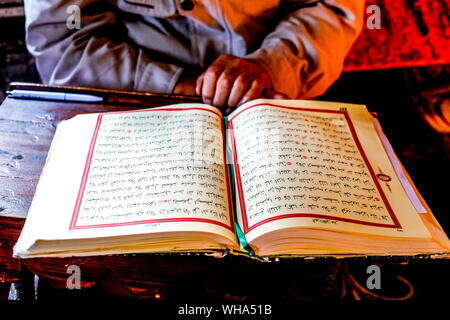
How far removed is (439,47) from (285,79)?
3.64 feet

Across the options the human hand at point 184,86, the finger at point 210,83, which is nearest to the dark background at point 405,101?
the finger at point 210,83

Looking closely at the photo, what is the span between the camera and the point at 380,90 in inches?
65.8

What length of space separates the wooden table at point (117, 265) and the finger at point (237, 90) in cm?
32

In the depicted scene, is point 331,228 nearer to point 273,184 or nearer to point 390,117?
point 273,184

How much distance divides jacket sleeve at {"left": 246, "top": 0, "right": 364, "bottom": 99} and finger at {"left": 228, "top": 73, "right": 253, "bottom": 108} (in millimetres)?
266

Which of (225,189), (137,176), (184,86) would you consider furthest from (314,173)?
(184,86)

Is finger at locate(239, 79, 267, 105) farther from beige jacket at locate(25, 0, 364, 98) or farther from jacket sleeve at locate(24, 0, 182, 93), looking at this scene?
jacket sleeve at locate(24, 0, 182, 93)

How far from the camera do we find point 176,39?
146 centimetres

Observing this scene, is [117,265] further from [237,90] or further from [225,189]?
[237,90]

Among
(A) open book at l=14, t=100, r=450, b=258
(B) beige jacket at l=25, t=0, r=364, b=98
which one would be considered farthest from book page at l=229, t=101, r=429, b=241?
(B) beige jacket at l=25, t=0, r=364, b=98

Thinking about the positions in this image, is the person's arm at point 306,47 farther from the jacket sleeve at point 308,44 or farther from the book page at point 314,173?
the book page at point 314,173

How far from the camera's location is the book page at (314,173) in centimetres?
67

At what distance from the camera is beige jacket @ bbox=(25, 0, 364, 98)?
1355mm

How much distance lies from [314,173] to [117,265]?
52 centimetres
